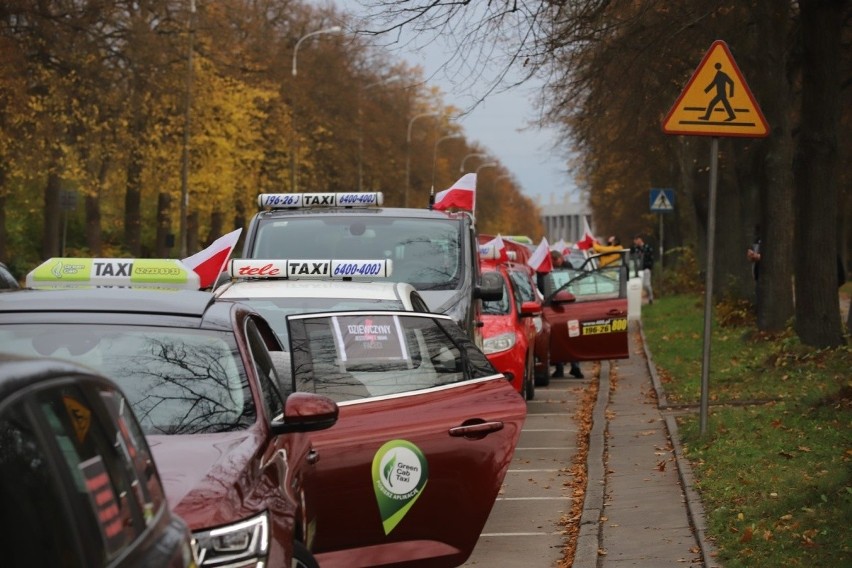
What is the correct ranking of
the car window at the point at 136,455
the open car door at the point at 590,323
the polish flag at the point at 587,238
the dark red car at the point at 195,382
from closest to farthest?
the car window at the point at 136,455 < the dark red car at the point at 195,382 < the open car door at the point at 590,323 < the polish flag at the point at 587,238

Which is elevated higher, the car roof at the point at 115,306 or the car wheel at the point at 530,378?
the car roof at the point at 115,306

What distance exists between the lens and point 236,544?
4.84 meters

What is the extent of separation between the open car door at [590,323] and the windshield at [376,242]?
6.68 metres

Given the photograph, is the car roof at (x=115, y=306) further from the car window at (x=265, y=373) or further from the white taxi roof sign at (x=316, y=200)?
the white taxi roof sign at (x=316, y=200)

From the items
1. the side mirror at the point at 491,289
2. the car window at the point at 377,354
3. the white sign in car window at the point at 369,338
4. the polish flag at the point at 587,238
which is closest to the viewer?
the car window at the point at 377,354

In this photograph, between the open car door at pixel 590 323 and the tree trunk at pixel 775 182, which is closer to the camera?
the open car door at pixel 590 323

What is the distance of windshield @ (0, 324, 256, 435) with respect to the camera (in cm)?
578

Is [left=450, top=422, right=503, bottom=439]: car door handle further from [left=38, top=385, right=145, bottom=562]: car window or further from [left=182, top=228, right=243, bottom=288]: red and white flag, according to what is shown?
[left=182, top=228, right=243, bottom=288]: red and white flag

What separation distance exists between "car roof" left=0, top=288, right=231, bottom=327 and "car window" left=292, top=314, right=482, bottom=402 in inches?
65.9

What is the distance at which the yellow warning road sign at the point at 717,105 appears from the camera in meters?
12.6

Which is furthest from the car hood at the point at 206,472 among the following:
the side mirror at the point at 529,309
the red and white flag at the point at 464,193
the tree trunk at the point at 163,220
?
the tree trunk at the point at 163,220

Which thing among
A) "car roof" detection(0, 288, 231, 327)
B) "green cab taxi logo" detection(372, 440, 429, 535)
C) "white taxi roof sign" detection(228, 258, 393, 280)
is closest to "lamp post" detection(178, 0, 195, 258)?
"white taxi roof sign" detection(228, 258, 393, 280)

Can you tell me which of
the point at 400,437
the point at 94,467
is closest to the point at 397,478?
the point at 400,437

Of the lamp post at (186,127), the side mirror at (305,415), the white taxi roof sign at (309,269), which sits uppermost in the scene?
the lamp post at (186,127)
